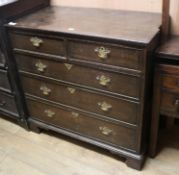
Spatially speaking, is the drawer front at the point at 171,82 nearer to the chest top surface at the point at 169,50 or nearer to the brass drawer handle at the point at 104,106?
the chest top surface at the point at 169,50

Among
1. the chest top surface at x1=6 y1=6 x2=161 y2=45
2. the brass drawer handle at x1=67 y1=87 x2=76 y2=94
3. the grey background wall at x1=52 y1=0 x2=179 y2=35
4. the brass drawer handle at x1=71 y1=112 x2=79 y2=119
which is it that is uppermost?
the grey background wall at x1=52 y1=0 x2=179 y2=35

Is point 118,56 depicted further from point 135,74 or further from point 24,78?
point 24,78

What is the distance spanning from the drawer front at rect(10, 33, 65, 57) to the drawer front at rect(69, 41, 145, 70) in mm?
76

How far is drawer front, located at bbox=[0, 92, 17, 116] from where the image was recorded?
74.0 inches

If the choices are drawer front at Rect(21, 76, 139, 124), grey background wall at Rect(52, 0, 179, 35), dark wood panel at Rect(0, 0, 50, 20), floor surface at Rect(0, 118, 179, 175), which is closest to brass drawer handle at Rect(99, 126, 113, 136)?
drawer front at Rect(21, 76, 139, 124)

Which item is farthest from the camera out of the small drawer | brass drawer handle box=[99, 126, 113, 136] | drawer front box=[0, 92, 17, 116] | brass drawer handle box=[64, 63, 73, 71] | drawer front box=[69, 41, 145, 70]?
drawer front box=[0, 92, 17, 116]

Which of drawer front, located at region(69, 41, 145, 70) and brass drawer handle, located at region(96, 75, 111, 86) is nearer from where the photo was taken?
drawer front, located at region(69, 41, 145, 70)

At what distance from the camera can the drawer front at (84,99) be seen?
1393 mm

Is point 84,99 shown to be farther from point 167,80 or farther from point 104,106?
point 167,80

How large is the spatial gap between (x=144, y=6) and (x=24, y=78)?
0.91 meters

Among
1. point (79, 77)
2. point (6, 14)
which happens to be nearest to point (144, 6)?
point (79, 77)

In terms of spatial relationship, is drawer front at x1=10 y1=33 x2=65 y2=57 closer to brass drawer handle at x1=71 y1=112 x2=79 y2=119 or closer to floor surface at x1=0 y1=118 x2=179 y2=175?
brass drawer handle at x1=71 y1=112 x2=79 y2=119

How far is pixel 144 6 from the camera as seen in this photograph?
1531 mm

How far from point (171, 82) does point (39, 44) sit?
0.78 metres
